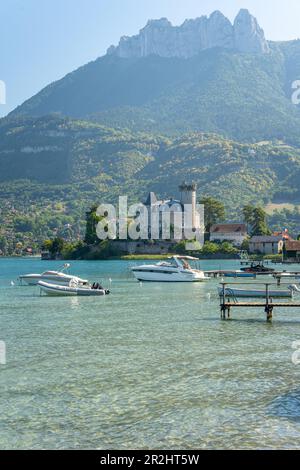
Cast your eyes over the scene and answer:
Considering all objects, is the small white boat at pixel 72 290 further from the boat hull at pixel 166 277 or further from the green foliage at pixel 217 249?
the green foliage at pixel 217 249

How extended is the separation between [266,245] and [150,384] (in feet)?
555

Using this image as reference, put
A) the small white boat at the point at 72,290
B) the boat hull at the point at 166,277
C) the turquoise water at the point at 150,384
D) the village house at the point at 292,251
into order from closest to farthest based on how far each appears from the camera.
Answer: the turquoise water at the point at 150,384, the small white boat at the point at 72,290, the boat hull at the point at 166,277, the village house at the point at 292,251

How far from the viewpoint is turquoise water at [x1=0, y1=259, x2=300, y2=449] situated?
18.1 metres

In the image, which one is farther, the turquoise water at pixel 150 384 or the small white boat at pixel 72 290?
the small white boat at pixel 72 290

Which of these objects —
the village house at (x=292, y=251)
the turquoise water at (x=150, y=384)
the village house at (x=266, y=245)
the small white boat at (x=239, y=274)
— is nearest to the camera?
the turquoise water at (x=150, y=384)

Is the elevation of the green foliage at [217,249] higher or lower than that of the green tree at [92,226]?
lower

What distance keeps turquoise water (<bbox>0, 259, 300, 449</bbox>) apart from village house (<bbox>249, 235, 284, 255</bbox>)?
14603cm

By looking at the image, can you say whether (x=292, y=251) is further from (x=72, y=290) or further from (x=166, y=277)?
(x=72, y=290)

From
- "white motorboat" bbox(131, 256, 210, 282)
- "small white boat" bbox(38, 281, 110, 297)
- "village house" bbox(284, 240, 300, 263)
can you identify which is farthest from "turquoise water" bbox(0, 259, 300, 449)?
"village house" bbox(284, 240, 300, 263)

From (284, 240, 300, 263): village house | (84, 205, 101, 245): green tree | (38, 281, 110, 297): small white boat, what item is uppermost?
(84, 205, 101, 245): green tree

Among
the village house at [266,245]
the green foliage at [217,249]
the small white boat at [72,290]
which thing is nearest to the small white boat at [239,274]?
the small white boat at [72,290]

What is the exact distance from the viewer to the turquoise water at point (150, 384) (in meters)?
18.1

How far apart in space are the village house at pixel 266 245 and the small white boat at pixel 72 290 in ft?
409

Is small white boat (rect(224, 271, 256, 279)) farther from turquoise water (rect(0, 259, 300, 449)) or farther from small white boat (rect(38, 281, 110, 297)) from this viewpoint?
turquoise water (rect(0, 259, 300, 449))
